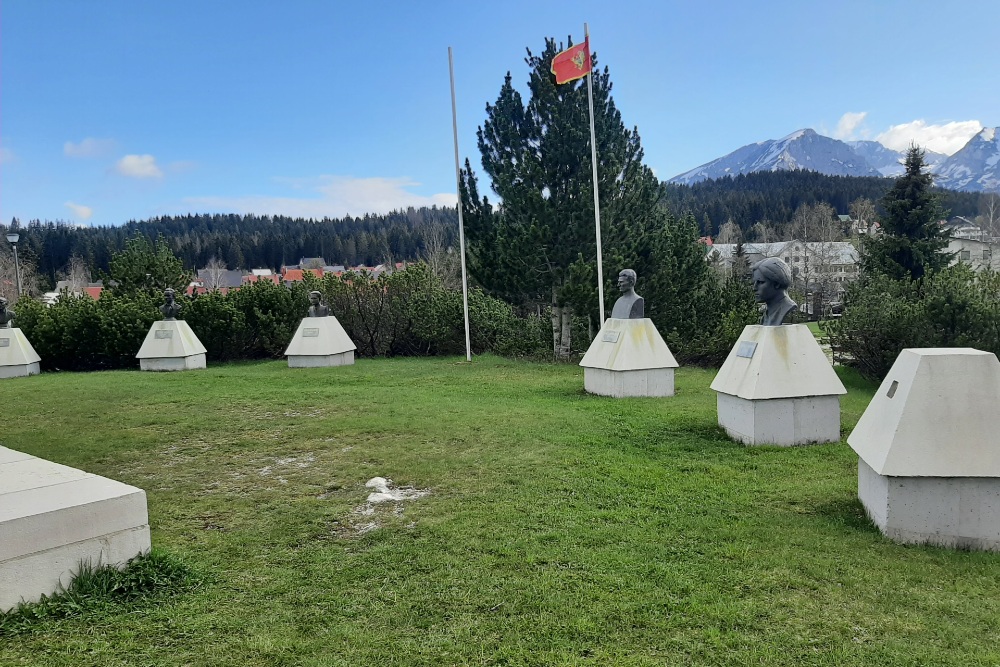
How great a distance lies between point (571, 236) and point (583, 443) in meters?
8.59

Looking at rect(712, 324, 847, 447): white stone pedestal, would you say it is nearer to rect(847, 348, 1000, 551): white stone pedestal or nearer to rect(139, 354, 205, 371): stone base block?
rect(847, 348, 1000, 551): white stone pedestal

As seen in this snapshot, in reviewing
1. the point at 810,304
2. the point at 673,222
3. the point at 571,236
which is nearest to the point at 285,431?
the point at 571,236

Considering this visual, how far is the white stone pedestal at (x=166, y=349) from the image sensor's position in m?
13.9

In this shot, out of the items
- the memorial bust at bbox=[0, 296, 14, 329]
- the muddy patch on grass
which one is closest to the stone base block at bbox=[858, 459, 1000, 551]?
the muddy patch on grass

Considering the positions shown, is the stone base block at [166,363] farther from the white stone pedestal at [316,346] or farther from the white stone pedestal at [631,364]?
the white stone pedestal at [631,364]

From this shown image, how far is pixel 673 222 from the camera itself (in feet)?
53.2

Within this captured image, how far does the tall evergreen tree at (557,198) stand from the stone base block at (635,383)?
4428 mm

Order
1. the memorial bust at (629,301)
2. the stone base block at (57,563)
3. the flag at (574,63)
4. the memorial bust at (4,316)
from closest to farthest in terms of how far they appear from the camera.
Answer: the stone base block at (57,563), the memorial bust at (629,301), the flag at (574,63), the memorial bust at (4,316)

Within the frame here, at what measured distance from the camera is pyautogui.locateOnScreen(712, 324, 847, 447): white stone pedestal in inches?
243

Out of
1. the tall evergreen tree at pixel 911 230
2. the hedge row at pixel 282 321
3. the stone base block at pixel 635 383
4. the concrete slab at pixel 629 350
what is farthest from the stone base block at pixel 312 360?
the tall evergreen tree at pixel 911 230

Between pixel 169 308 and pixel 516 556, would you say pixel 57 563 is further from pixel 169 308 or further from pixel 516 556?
pixel 169 308

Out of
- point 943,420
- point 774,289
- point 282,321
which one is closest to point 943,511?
point 943,420

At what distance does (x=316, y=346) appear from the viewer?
13812mm

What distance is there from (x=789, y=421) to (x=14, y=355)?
15.0 metres
